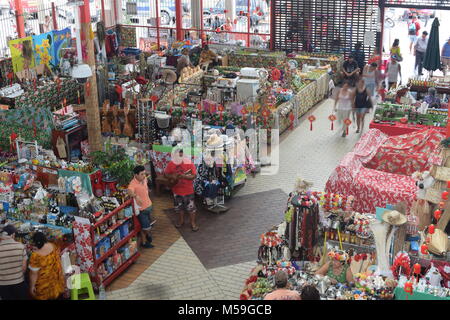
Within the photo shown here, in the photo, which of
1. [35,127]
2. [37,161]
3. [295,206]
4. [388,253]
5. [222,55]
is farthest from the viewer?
[222,55]

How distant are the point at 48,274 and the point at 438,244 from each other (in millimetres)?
4185

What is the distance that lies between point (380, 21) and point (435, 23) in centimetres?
203

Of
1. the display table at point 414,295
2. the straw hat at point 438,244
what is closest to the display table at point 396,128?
the straw hat at point 438,244

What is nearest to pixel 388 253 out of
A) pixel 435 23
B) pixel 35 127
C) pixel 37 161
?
pixel 37 161

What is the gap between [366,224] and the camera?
23.5 ft

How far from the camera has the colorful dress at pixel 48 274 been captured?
261 inches

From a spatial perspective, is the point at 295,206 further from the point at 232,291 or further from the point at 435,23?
the point at 435,23

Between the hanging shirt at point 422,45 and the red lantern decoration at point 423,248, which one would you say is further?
the hanging shirt at point 422,45

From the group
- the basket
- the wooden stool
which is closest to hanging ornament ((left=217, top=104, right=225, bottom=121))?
the basket

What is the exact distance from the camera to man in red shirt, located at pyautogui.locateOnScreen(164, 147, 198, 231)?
28.3 ft

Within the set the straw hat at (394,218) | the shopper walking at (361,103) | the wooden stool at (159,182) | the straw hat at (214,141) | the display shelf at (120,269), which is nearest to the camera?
the straw hat at (394,218)

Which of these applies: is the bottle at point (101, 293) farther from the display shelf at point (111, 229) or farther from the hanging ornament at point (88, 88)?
the hanging ornament at point (88, 88)

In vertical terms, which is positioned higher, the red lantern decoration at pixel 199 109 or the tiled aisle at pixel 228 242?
the red lantern decoration at pixel 199 109

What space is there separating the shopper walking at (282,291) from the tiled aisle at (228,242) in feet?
4.89
